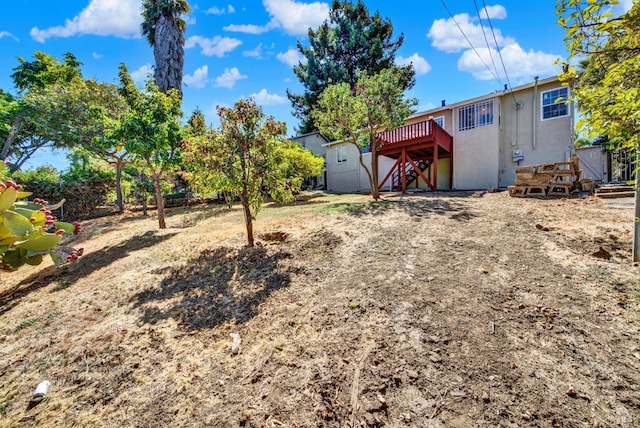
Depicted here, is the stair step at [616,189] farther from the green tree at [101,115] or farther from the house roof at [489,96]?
the green tree at [101,115]

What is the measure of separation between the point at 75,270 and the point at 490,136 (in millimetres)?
15508

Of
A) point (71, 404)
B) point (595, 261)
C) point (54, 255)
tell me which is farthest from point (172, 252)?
point (595, 261)

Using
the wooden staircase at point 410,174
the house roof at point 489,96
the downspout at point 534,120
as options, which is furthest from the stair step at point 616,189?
the wooden staircase at point 410,174

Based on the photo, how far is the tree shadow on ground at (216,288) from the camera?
375 cm

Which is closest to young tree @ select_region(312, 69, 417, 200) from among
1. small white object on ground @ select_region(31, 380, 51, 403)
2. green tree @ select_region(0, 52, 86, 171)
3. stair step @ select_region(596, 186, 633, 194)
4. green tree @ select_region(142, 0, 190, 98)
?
stair step @ select_region(596, 186, 633, 194)

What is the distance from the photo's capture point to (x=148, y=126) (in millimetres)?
7473

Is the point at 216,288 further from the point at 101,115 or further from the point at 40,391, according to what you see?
the point at 101,115

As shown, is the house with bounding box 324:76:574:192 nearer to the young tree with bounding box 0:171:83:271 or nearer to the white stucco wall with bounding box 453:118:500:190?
the white stucco wall with bounding box 453:118:500:190

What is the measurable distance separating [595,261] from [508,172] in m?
10.2

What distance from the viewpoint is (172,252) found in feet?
20.2

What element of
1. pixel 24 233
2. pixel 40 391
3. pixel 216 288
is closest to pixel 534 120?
pixel 216 288

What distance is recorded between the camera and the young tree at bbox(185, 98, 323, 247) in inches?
209

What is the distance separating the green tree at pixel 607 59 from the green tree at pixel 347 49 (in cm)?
2262

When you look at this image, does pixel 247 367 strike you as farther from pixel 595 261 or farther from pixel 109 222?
pixel 109 222
